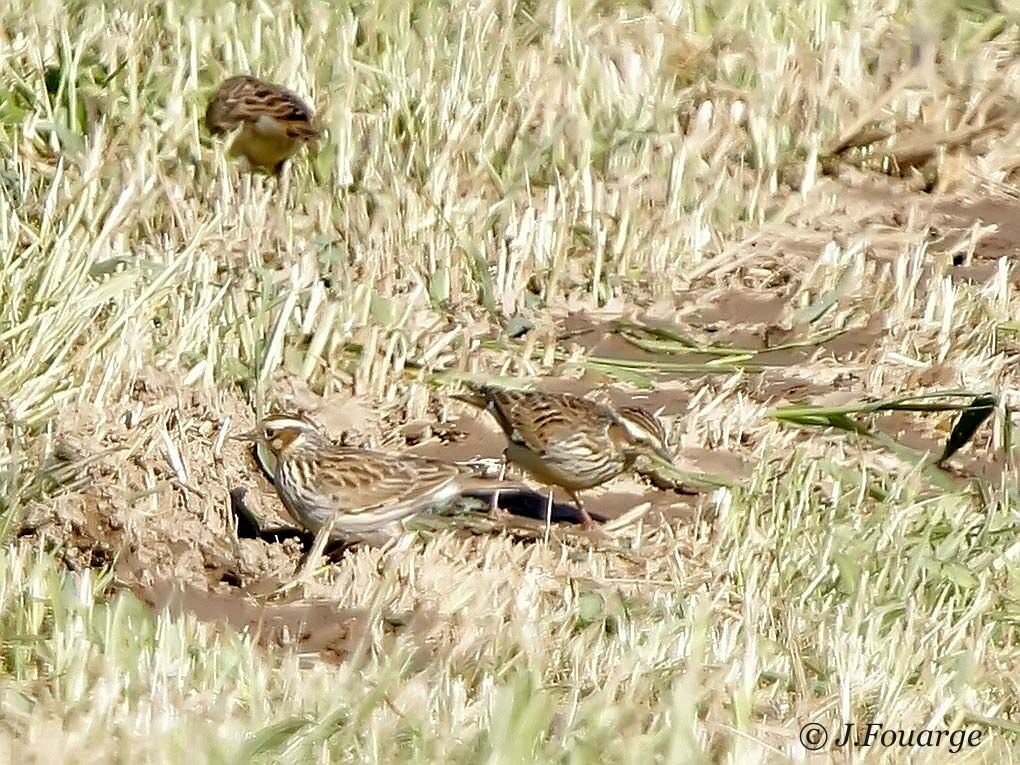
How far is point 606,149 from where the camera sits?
9.11 meters

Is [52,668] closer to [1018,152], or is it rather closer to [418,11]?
[418,11]

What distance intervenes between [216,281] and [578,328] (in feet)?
4.41

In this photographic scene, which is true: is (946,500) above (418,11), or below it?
below

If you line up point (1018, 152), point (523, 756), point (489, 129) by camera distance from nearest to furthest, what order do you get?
point (523, 756), point (489, 129), point (1018, 152)

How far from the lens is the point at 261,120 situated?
328 inches

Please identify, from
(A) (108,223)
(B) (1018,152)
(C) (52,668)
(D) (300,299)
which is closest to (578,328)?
(D) (300,299)

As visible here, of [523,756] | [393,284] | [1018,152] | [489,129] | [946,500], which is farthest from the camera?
[1018,152]

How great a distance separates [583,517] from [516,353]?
3.70ft

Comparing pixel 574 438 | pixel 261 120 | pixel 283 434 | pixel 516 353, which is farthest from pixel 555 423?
pixel 261 120

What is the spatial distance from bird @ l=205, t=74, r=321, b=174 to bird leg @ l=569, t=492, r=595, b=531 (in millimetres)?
1961

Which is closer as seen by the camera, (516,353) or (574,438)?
(574,438)

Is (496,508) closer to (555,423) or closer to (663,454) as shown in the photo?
(555,423)

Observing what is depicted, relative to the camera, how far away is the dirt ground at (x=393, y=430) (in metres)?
6.29

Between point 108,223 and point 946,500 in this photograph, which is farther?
point 108,223
